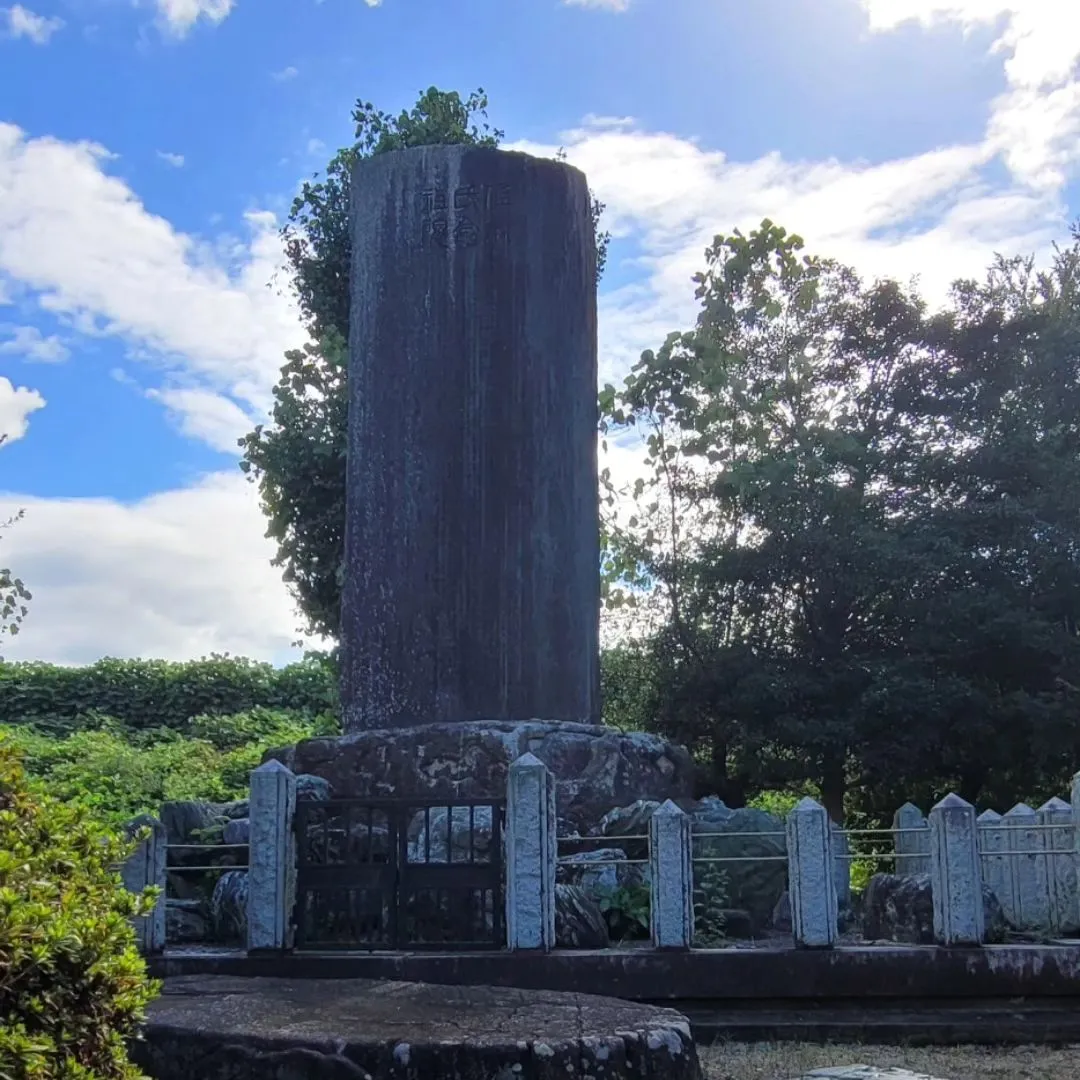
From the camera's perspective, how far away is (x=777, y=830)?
25.7 feet

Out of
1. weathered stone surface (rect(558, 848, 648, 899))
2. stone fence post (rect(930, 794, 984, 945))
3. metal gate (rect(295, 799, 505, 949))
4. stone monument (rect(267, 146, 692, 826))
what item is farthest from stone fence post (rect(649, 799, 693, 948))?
stone monument (rect(267, 146, 692, 826))

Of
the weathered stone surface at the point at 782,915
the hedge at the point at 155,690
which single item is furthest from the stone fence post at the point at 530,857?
the hedge at the point at 155,690

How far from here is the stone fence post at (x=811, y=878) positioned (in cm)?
654

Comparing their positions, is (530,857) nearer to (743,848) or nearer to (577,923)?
(577,923)

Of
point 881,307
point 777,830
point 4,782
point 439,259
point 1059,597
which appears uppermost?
point 881,307

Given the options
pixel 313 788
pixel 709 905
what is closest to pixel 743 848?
pixel 709 905

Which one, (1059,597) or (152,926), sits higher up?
(1059,597)

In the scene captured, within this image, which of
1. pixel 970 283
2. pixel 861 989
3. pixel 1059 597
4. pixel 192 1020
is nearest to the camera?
pixel 192 1020

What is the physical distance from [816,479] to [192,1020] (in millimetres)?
9810

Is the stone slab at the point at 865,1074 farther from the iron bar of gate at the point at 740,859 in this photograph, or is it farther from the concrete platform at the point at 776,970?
the iron bar of gate at the point at 740,859

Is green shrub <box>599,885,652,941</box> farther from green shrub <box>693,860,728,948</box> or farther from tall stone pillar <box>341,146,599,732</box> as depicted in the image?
tall stone pillar <box>341,146,599,732</box>

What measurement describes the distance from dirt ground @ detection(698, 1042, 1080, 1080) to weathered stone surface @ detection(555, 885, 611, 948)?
79cm

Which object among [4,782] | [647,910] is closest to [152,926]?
[647,910]

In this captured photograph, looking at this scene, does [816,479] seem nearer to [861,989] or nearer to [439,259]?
[439,259]
